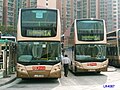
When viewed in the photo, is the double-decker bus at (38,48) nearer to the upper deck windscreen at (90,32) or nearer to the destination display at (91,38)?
the upper deck windscreen at (90,32)

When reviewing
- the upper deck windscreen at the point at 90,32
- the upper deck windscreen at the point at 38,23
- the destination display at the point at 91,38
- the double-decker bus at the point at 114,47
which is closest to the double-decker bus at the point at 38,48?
the upper deck windscreen at the point at 38,23

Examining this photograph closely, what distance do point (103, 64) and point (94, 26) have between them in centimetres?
256

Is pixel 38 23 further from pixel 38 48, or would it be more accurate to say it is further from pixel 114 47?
pixel 114 47

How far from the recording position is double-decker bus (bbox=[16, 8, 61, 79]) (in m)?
14.5

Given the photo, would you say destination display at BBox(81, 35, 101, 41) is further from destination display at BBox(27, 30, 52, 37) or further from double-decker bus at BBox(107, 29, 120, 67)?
double-decker bus at BBox(107, 29, 120, 67)

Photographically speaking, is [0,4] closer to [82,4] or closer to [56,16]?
[82,4]

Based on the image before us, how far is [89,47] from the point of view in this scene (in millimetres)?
18984

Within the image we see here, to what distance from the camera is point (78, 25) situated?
19.1 m

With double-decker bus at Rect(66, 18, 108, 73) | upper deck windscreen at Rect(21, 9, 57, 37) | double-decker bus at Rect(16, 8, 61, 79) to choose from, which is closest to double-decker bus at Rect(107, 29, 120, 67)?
double-decker bus at Rect(66, 18, 108, 73)

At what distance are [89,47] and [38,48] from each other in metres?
5.25

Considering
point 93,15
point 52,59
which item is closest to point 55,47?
point 52,59

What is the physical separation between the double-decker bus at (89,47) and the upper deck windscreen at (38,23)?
403 cm

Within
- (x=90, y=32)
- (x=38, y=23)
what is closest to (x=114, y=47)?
(x=90, y=32)

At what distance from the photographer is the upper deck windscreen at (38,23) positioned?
48.3 ft
